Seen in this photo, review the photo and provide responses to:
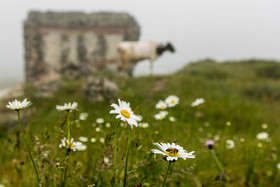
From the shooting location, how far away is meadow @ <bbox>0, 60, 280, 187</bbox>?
1978 millimetres

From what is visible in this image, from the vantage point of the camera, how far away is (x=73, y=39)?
19.1 metres

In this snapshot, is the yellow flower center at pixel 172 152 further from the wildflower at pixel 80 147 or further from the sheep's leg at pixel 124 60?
the sheep's leg at pixel 124 60

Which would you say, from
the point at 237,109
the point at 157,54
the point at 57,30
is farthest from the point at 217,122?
the point at 57,30

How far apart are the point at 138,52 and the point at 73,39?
27.0ft

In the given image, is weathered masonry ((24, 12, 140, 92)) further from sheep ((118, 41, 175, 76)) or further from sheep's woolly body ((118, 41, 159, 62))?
sheep's woolly body ((118, 41, 159, 62))

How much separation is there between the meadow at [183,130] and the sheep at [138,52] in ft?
5.00

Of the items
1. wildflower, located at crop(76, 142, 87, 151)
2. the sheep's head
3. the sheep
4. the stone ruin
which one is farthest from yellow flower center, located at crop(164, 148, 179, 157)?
the stone ruin

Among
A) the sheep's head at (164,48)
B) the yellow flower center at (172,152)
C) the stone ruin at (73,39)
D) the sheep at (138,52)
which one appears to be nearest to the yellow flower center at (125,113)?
the yellow flower center at (172,152)

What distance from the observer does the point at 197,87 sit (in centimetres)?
1129

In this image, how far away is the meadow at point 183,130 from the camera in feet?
6.49

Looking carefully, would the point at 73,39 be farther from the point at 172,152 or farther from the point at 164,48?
the point at 172,152

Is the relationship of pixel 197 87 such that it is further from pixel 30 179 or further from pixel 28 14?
pixel 28 14

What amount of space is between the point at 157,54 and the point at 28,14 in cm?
1246

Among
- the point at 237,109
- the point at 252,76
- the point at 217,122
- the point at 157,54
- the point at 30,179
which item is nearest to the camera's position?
the point at 30,179
